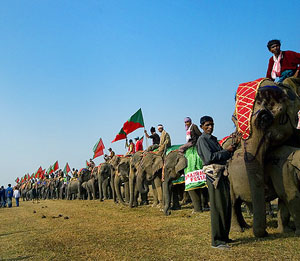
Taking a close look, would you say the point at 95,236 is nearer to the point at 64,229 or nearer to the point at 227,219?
the point at 64,229

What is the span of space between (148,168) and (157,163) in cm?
53

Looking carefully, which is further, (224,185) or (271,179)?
(271,179)

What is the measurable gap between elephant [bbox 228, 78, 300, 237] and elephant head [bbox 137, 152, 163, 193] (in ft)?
25.0

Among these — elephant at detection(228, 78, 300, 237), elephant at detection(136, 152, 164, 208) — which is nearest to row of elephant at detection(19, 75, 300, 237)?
elephant at detection(228, 78, 300, 237)

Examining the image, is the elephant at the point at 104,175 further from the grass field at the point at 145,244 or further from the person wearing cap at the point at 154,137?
the grass field at the point at 145,244

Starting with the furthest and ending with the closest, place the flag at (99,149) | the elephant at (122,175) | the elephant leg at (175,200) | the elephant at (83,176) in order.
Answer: the elephant at (83,176), the flag at (99,149), the elephant at (122,175), the elephant leg at (175,200)

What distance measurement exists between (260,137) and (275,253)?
194 cm

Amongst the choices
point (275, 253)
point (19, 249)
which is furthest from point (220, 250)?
point (19, 249)

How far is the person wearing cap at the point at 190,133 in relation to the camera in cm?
1096

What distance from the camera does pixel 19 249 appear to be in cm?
697

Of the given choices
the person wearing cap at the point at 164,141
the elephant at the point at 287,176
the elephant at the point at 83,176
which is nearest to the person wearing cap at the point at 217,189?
the elephant at the point at 287,176

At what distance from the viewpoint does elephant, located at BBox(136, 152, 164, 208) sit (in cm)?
1362

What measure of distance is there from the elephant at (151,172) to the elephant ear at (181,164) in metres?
1.66

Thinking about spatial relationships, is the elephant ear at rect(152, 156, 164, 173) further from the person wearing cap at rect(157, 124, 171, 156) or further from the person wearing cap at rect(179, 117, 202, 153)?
the person wearing cap at rect(179, 117, 202, 153)
